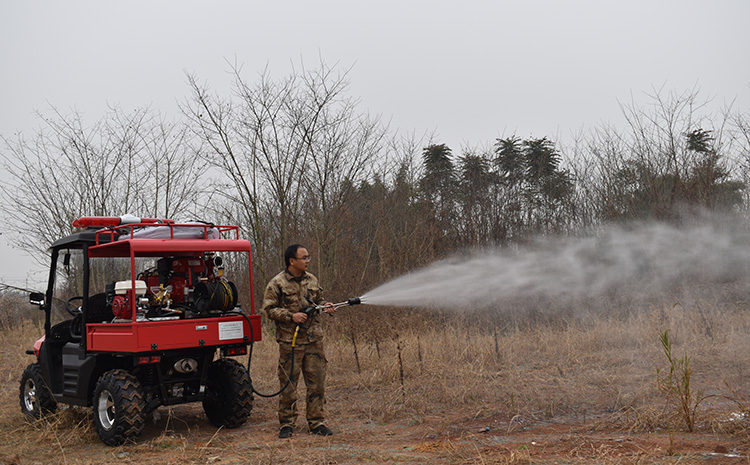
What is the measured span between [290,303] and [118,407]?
225 cm

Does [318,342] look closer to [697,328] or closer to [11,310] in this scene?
[697,328]

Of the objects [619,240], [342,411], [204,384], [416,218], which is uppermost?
[416,218]

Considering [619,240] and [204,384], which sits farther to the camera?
[619,240]

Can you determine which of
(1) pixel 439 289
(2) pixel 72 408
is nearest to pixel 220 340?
(2) pixel 72 408

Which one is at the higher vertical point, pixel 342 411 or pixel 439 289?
pixel 439 289

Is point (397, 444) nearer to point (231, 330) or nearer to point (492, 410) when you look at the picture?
point (492, 410)

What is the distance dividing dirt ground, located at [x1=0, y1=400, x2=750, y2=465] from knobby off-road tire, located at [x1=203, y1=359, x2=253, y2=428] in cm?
18

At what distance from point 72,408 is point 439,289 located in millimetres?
6902

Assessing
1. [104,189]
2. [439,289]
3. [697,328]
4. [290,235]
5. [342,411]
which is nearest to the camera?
[342,411]

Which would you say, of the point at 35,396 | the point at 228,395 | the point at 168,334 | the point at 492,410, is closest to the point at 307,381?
the point at 228,395

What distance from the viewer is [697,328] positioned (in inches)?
431

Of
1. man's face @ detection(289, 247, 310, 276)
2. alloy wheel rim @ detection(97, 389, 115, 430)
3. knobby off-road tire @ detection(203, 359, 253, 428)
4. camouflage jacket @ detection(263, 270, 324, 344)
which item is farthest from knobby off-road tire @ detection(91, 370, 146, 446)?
man's face @ detection(289, 247, 310, 276)

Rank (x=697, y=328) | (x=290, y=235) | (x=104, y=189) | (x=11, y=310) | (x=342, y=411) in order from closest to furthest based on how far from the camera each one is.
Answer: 1. (x=342, y=411)
2. (x=697, y=328)
3. (x=290, y=235)
4. (x=104, y=189)
5. (x=11, y=310)

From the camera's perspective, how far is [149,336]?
6.88 m
